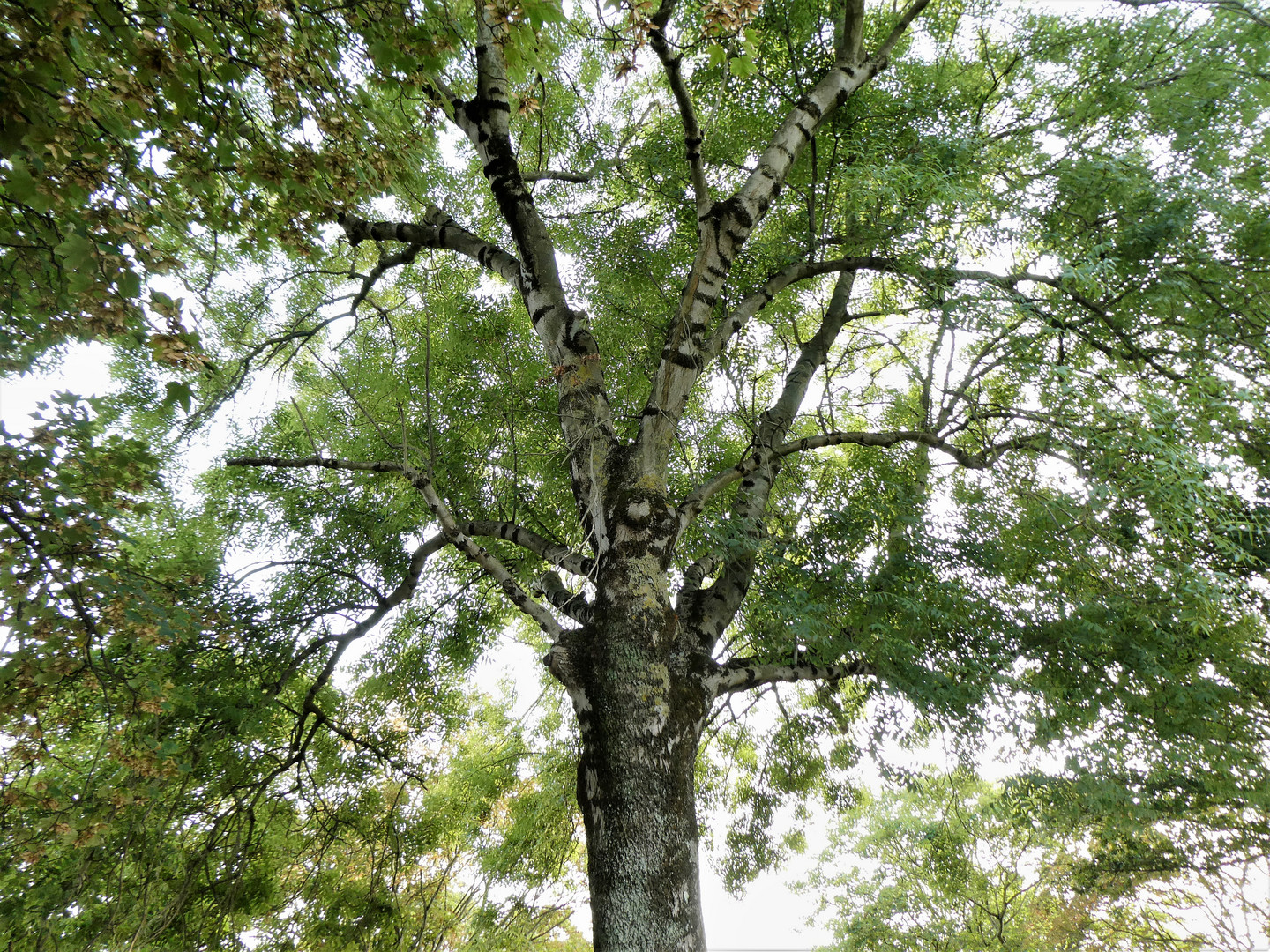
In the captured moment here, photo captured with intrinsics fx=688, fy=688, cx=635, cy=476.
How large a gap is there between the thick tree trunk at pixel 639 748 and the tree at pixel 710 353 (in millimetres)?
15

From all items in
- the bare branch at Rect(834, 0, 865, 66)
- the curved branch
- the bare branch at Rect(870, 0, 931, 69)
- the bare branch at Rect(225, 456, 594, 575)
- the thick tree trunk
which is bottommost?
the thick tree trunk

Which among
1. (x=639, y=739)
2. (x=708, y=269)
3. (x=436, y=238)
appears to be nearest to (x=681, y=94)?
(x=708, y=269)

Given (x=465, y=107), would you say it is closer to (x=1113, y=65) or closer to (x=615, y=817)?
(x=615, y=817)

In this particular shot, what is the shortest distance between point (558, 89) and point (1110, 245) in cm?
465

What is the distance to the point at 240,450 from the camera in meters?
5.96

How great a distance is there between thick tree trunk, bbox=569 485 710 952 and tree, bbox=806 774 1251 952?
339 centimetres

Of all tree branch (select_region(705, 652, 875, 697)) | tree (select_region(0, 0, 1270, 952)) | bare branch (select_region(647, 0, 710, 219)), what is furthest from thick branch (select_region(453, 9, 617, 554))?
tree branch (select_region(705, 652, 875, 697))

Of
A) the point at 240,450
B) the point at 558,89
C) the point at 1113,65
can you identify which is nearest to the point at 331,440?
the point at 240,450

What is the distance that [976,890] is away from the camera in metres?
8.91

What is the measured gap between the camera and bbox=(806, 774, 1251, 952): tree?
7402mm

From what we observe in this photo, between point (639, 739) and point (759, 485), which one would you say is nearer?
point (639, 739)

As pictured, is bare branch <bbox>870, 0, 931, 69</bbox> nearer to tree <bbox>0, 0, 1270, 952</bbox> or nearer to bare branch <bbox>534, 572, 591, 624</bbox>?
tree <bbox>0, 0, 1270, 952</bbox>

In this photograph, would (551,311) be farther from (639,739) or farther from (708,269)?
(639,739)

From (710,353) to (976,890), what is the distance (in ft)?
28.5
